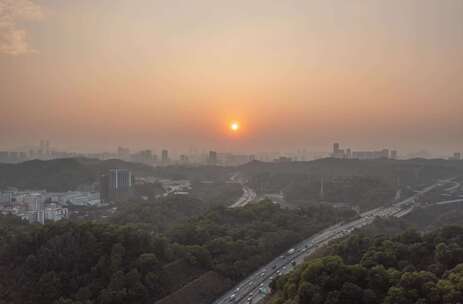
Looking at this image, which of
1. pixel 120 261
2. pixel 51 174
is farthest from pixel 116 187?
pixel 120 261

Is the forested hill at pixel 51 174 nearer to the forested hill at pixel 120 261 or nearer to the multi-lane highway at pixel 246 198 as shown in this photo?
the multi-lane highway at pixel 246 198

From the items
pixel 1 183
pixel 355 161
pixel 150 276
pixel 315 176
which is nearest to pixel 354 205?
pixel 315 176

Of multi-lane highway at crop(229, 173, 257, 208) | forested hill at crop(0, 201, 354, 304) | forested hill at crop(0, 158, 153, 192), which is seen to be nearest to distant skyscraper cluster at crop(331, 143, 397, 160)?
multi-lane highway at crop(229, 173, 257, 208)

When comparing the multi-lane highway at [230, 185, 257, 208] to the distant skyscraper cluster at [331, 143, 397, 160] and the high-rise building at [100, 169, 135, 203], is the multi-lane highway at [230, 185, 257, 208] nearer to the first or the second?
the high-rise building at [100, 169, 135, 203]

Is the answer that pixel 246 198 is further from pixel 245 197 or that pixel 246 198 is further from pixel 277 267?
pixel 277 267

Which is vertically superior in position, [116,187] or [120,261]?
[120,261]

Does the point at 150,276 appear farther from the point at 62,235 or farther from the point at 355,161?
the point at 355,161
